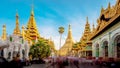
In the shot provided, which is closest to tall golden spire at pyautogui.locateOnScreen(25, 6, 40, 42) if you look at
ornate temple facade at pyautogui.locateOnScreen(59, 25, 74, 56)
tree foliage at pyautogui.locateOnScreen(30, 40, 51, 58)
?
tree foliage at pyautogui.locateOnScreen(30, 40, 51, 58)

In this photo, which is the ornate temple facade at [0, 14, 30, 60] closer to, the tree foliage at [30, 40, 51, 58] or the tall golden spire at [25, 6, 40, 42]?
the tree foliage at [30, 40, 51, 58]

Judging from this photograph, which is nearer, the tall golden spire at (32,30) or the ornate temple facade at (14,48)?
the ornate temple facade at (14,48)

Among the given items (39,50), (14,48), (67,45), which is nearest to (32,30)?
(39,50)

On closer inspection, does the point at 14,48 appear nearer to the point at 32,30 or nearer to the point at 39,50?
the point at 39,50

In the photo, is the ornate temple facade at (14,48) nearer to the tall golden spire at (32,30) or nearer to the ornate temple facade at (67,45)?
the tall golden spire at (32,30)

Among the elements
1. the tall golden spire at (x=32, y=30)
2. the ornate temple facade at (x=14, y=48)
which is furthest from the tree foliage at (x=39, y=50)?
the tall golden spire at (x=32, y=30)

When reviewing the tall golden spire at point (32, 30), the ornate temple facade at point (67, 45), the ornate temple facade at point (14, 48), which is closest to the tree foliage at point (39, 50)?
the ornate temple facade at point (14, 48)

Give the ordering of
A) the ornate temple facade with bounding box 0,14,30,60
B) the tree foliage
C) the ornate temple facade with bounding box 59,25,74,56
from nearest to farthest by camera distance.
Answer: the ornate temple facade with bounding box 0,14,30,60 → the tree foliage → the ornate temple facade with bounding box 59,25,74,56

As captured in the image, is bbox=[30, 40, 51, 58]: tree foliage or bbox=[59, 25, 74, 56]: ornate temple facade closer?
bbox=[30, 40, 51, 58]: tree foliage

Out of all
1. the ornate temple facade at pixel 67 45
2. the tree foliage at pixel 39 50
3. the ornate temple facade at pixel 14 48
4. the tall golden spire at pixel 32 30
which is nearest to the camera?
the ornate temple facade at pixel 14 48

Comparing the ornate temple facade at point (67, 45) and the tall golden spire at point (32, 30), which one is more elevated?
the tall golden spire at point (32, 30)

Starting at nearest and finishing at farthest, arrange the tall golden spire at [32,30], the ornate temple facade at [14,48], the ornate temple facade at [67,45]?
the ornate temple facade at [14,48]
the tall golden spire at [32,30]
the ornate temple facade at [67,45]

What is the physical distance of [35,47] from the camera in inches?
1623

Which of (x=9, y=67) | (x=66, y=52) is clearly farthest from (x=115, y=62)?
(x=66, y=52)
